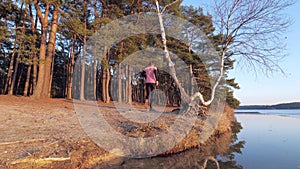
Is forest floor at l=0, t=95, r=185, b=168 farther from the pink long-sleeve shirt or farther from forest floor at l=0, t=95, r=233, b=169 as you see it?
the pink long-sleeve shirt

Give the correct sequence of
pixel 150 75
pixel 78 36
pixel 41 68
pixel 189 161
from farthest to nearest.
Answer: pixel 78 36 → pixel 41 68 → pixel 150 75 → pixel 189 161

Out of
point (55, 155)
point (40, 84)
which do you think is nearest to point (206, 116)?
point (55, 155)

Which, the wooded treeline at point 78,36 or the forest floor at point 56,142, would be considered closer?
the forest floor at point 56,142

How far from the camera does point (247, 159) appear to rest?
210 inches

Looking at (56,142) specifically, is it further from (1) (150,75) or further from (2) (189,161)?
(1) (150,75)

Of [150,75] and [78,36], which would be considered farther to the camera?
[78,36]

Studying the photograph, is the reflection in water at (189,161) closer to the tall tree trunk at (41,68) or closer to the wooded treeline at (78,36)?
the wooded treeline at (78,36)

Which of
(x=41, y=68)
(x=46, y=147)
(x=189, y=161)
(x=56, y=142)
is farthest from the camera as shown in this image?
(x=41, y=68)

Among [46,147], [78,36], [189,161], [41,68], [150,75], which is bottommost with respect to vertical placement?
[189,161]

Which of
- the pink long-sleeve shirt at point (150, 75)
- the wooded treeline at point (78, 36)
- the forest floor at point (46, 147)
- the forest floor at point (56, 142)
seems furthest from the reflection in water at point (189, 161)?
the wooded treeline at point (78, 36)

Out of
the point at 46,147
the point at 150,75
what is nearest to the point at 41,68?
the point at 150,75

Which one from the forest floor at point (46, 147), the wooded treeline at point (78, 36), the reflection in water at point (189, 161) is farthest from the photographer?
the wooded treeline at point (78, 36)

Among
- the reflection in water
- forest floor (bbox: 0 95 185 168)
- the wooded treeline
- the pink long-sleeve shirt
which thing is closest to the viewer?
forest floor (bbox: 0 95 185 168)

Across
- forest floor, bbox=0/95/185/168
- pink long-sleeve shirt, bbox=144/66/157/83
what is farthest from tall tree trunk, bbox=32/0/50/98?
pink long-sleeve shirt, bbox=144/66/157/83
